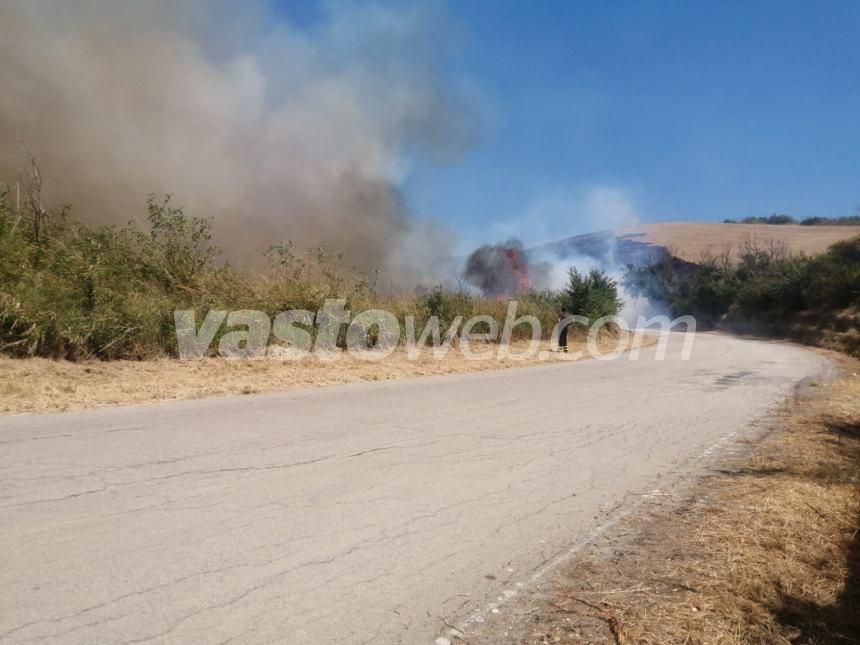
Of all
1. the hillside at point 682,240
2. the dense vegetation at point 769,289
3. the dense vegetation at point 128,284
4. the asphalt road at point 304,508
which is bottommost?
the asphalt road at point 304,508

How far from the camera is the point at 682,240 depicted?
69625 mm

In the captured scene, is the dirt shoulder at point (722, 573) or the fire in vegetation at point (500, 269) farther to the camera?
the fire in vegetation at point (500, 269)

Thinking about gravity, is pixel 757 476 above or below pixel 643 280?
below

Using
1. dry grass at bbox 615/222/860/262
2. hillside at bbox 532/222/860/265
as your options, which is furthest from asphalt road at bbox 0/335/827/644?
dry grass at bbox 615/222/860/262

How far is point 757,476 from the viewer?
524 cm

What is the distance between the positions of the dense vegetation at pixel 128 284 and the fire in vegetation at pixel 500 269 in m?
13.3

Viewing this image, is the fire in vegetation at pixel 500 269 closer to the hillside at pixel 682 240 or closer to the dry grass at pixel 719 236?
the hillside at pixel 682 240

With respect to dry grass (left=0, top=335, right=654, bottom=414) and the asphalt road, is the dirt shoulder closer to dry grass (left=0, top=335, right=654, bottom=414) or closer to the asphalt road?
the asphalt road

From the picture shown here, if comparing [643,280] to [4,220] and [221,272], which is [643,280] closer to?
[221,272]

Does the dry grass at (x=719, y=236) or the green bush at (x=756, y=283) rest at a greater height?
the dry grass at (x=719, y=236)

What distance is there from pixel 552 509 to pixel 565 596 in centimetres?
130

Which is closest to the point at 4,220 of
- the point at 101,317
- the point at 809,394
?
the point at 101,317

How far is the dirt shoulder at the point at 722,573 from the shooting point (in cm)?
276

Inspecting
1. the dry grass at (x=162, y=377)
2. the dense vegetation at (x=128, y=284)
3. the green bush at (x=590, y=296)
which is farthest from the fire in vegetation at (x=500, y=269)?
the dry grass at (x=162, y=377)
